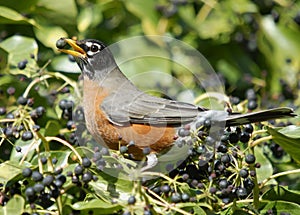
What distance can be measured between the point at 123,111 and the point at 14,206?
1441 millimetres

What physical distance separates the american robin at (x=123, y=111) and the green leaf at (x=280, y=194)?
1.29ft

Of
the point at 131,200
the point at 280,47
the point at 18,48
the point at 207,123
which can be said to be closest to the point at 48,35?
the point at 18,48

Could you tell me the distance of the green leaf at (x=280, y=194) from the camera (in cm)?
315

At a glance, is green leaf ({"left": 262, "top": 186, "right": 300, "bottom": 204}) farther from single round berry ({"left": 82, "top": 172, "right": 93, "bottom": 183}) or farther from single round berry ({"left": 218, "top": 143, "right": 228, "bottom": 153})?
single round berry ({"left": 82, "top": 172, "right": 93, "bottom": 183})

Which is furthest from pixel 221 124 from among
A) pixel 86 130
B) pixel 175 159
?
pixel 86 130

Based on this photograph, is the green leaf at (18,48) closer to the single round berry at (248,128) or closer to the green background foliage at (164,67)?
the green background foliage at (164,67)

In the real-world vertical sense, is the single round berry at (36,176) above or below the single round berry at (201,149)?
above

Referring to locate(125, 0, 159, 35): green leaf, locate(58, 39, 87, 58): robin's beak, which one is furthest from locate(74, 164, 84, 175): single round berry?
locate(125, 0, 159, 35): green leaf

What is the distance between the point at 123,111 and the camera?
4.05 m

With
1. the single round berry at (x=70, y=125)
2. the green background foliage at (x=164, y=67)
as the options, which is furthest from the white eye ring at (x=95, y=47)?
the single round berry at (x=70, y=125)

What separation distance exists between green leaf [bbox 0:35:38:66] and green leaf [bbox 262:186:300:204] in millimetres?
1812

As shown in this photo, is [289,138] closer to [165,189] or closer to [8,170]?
[165,189]

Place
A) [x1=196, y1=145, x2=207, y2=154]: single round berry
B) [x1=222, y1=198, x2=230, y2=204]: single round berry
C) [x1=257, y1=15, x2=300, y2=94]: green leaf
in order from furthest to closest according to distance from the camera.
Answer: [x1=257, y1=15, x2=300, y2=94]: green leaf
[x1=196, y1=145, x2=207, y2=154]: single round berry
[x1=222, y1=198, x2=230, y2=204]: single round berry

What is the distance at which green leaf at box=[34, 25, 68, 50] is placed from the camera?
4.59 meters
